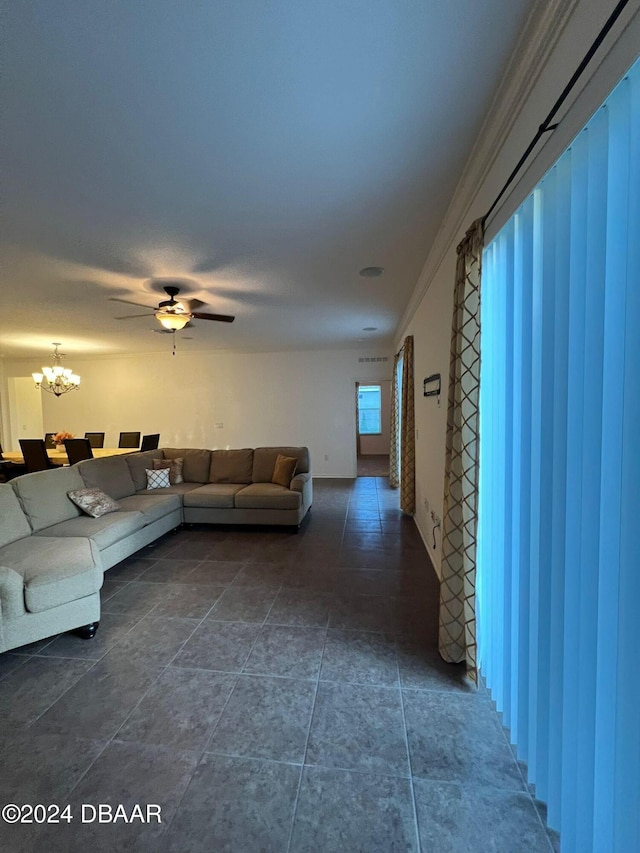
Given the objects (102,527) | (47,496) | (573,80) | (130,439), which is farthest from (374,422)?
(573,80)

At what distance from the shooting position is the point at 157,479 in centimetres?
445

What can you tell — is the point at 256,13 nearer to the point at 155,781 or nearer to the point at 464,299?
the point at 464,299

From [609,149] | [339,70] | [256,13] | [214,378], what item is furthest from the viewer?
[214,378]

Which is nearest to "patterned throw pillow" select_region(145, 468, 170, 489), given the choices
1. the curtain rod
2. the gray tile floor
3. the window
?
the gray tile floor

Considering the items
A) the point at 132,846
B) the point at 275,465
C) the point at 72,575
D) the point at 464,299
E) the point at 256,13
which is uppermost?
the point at 256,13

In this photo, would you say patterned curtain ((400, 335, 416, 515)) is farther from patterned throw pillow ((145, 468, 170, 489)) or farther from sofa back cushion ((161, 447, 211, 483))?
patterned throw pillow ((145, 468, 170, 489))

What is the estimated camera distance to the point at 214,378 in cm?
762

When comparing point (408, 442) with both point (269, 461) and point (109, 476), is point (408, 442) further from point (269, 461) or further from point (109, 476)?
point (109, 476)

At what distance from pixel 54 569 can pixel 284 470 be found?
2.66 m

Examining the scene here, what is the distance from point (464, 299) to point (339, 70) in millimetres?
1055

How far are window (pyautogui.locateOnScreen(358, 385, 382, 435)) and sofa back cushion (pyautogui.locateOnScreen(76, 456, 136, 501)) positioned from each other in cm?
673

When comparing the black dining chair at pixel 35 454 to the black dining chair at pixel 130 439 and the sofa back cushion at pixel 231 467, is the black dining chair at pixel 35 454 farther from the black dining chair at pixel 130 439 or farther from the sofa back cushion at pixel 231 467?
the sofa back cushion at pixel 231 467

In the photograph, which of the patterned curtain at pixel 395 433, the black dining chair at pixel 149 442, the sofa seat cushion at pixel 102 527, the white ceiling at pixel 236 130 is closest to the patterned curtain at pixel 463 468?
the white ceiling at pixel 236 130

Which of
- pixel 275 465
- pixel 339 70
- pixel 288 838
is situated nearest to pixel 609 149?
pixel 339 70
